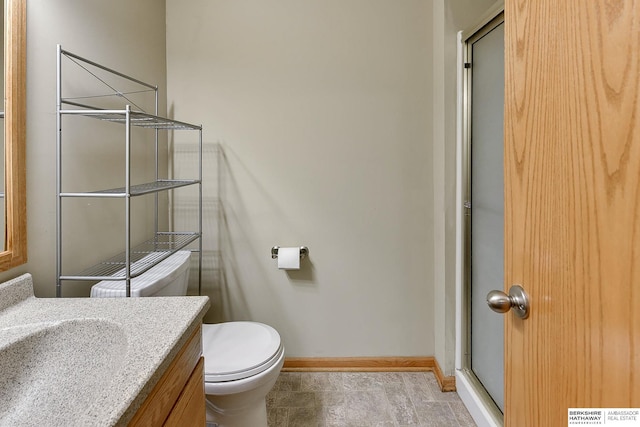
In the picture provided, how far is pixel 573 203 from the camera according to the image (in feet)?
1.90

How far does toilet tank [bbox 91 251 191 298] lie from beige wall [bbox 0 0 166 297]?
0.50 feet

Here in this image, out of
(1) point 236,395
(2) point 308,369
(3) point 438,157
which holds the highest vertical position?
(3) point 438,157

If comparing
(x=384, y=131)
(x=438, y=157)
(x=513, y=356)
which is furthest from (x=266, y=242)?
(x=513, y=356)

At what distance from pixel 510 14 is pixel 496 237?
1122mm

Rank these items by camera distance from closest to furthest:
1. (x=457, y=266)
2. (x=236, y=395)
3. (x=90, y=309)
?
(x=90, y=309), (x=236, y=395), (x=457, y=266)

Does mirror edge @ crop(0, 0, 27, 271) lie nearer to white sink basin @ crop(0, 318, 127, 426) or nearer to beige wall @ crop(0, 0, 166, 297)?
beige wall @ crop(0, 0, 166, 297)

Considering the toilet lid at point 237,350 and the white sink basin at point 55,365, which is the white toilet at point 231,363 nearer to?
the toilet lid at point 237,350

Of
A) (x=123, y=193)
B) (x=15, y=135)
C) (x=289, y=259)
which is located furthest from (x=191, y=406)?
(x=289, y=259)

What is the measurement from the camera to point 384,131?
7.38ft

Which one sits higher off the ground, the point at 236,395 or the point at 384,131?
the point at 384,131

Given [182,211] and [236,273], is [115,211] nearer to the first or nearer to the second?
[182,211]

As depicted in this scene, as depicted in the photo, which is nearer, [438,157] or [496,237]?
[496,237]

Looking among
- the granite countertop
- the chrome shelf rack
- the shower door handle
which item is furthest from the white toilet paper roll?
the shower door handle

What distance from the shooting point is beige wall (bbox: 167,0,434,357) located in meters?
2.23
